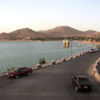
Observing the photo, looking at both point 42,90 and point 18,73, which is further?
point 18,73

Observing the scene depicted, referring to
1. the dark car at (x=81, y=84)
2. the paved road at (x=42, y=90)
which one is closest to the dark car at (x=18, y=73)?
the paved road at (x=42, y=90)

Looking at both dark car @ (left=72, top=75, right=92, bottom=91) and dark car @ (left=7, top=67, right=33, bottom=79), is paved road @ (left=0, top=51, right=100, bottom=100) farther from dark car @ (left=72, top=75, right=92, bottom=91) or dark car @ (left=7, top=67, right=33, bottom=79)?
dark car @ (left=7, top=67, right=33, bottom=79)

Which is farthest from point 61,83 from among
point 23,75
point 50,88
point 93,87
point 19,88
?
point 23,75

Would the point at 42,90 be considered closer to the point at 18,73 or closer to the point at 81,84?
the point at 81,84

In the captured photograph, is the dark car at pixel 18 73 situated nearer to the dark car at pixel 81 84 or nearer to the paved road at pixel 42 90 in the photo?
the paved road at pixel 42 90

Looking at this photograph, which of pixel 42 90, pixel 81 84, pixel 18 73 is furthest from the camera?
pixel 18 73

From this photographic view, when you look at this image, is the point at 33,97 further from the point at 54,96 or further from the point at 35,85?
the point at 35,85

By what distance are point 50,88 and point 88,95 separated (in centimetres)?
461

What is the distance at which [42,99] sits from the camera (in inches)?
645

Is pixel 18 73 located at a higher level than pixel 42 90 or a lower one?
higher

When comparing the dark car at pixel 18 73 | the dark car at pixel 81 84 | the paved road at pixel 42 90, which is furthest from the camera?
the dark car at pixel 18 73

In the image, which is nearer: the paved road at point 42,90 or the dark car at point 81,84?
the paved road at point 42,90

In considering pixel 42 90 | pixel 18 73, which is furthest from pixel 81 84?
pixel 18 73

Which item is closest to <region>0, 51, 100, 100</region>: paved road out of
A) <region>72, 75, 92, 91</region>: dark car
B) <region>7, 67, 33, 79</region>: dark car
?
<region>72, 75, 92, 91</region>: dark car
